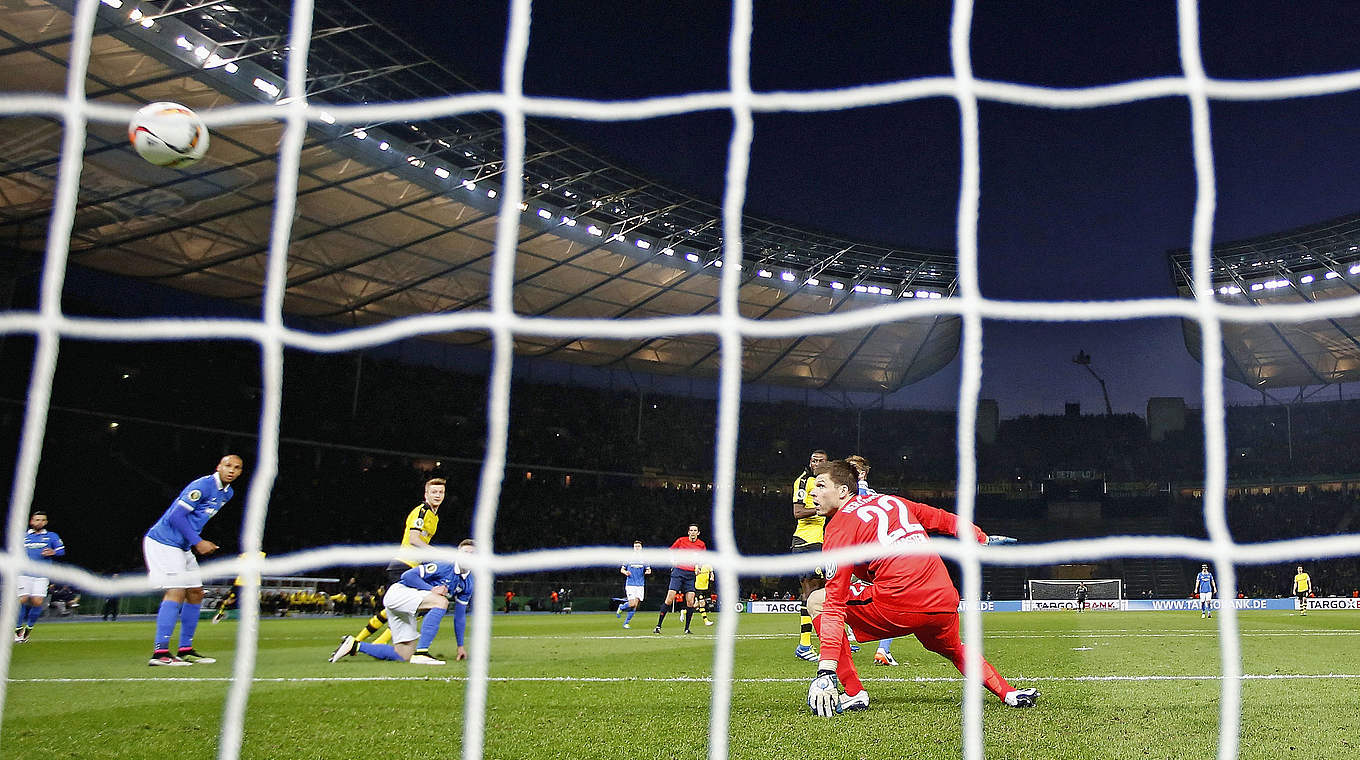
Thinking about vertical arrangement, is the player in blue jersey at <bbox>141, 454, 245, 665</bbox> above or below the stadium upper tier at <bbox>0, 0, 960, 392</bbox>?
below

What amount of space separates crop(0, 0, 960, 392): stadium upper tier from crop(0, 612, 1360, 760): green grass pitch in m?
6.57

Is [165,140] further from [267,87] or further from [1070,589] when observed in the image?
[1070,589]

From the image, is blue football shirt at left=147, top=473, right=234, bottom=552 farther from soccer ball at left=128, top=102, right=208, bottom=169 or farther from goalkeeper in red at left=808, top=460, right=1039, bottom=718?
goalkeeper in red at left=808, top=460, right=1039, bottom=718

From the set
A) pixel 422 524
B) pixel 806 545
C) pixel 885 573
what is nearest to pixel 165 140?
pixel 422 524

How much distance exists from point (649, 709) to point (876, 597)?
118 centimetres

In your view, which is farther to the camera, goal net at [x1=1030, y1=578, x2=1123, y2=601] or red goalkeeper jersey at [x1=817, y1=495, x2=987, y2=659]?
goal net at [x1=1030, y1=578, x2=1123, y2=601]

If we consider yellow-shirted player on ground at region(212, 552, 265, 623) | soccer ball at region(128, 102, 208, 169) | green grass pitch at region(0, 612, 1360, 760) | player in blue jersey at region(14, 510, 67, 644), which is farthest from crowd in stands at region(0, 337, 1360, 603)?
soccer ball at region(128, 102, 208, 169)

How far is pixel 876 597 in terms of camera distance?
442 centimetres

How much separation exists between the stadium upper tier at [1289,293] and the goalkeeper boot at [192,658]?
69.5ft

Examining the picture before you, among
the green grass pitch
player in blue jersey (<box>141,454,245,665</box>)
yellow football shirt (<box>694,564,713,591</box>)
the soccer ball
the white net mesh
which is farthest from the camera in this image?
yellow football shirt (<box>694,564,713,591</box>)

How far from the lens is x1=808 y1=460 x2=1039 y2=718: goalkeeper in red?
4.29 meters

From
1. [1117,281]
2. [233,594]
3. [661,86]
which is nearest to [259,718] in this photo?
[233,594]

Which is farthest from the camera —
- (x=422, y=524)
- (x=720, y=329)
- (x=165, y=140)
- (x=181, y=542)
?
(x=422, y=524)

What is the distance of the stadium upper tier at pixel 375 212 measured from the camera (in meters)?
13.5
